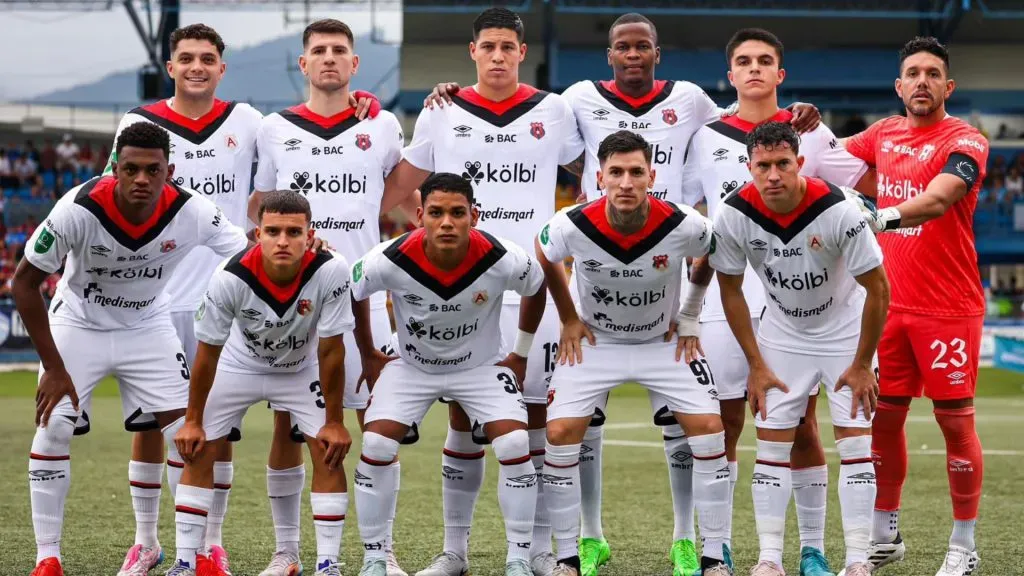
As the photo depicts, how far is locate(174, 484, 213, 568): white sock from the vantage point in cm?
580

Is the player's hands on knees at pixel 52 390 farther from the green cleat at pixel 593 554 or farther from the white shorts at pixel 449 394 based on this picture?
the green cleat at pixel 593 554

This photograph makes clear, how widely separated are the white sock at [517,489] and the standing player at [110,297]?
162cm

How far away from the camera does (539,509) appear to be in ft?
20.9

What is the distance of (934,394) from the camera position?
21.0 ft

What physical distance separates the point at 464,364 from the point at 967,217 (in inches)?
108

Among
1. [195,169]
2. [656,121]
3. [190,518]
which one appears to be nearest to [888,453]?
[656,121]

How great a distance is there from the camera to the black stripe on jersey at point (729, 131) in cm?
655

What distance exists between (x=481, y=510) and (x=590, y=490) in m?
2.05

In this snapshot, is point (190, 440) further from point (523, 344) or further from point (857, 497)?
point (857, 497)

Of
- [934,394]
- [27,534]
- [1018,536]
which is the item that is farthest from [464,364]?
[1018,536]

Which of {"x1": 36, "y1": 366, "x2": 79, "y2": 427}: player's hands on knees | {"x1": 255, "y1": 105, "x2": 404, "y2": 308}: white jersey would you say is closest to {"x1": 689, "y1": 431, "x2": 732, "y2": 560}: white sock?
{"x1": 255, "y1": 105, "x2": 404, "y2": 308}: white jersey

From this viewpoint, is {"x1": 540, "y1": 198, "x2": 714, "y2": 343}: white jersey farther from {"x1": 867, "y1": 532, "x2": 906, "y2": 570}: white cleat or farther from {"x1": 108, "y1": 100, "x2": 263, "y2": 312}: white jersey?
{"x1": 108, "y1": 100, "x2": 263, "y2": 312}: white jersey

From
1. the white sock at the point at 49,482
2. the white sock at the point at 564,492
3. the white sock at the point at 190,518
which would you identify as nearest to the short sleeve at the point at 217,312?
the white sock at the point at 190,518

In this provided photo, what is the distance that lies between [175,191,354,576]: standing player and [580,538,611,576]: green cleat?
137cm
